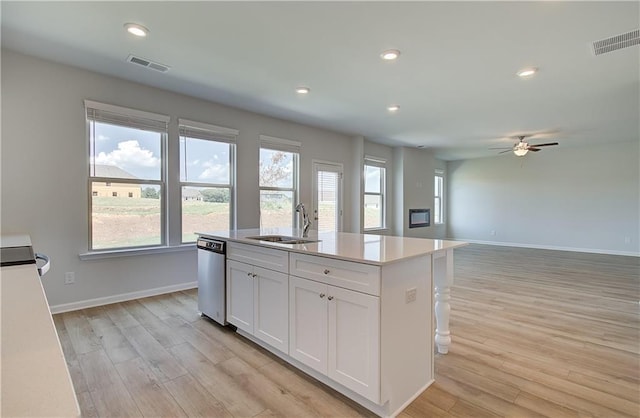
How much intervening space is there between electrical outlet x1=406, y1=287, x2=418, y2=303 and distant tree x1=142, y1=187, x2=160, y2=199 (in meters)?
3.48

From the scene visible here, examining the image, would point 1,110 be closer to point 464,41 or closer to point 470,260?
point 464,41

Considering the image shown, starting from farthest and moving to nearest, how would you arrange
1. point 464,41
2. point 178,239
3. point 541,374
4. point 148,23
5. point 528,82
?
point 178,239
point 528,82
point 464,41
point 148,23
point 541,374

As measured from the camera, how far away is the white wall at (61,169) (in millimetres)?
3139

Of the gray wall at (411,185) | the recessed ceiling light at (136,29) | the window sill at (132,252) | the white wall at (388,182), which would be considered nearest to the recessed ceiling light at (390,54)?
the recessed ceiling light at (136,29)

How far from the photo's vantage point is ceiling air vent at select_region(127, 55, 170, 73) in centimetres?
321

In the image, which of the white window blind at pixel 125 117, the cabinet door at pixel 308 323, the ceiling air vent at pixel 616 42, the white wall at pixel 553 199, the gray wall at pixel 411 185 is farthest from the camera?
the gray wall at pixel 411 185

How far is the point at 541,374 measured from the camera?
2.27 metres

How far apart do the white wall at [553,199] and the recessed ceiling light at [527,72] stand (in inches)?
239

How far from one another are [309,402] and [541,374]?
65.4 inches

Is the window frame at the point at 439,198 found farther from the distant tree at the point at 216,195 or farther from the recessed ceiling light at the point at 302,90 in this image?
the distant tree at the point at 216,195

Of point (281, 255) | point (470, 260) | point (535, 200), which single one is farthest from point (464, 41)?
point (535, 200)

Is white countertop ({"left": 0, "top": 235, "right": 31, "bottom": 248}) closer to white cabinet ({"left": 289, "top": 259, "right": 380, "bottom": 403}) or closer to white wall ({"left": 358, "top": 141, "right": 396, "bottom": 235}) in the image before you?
white cabinet ({"left": 289, "top": 259, "right": 380, "bottom": 403})

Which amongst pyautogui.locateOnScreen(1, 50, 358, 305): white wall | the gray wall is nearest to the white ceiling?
pyautogui.locateOnScreen(1, 50, 358, 305): white wall

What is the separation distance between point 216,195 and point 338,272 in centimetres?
325
